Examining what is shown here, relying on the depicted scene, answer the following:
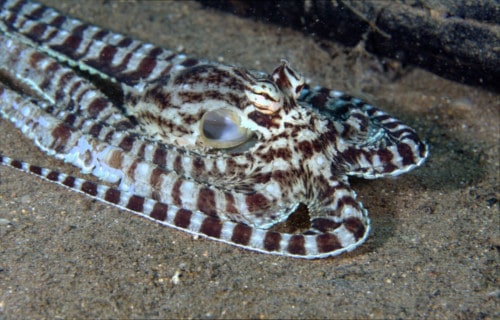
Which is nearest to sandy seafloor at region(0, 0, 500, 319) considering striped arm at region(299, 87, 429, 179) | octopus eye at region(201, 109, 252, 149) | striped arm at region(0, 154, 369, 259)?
striped arm at region(0, 154, 369, 259)

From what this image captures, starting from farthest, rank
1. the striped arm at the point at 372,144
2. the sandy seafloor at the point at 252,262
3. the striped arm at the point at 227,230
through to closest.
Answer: the striped arm at the point at 372,144 < the striped arm at the point at 227,230 < the sandy seafloor at the point at 252,262

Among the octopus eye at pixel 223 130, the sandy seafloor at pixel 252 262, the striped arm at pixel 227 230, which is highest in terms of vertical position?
the octopus eye at pixel 223 130

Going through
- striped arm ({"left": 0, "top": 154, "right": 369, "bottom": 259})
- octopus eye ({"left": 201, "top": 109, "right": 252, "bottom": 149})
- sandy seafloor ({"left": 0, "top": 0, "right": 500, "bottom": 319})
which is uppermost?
octopus eye ({"left": 201, "top": 109, "right": 252, "bottom": 149})

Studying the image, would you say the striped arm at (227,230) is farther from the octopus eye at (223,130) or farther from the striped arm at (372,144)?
the octopus eye at (223,130)

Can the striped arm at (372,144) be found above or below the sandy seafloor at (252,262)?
above

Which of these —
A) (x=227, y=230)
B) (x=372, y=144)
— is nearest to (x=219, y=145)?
(x=227, y=230)

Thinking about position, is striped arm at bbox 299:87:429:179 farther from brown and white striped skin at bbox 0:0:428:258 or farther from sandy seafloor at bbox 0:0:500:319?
sandy seafloor at bbox 0:0:500:319

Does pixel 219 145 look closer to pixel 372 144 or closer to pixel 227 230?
pixel 227 230

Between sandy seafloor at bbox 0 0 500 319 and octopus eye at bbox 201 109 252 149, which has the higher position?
octopus eye at bbox 201 109 252 149

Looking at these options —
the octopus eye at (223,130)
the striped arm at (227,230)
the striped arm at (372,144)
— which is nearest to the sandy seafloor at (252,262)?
the striped arm at (227,230)
